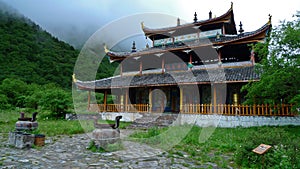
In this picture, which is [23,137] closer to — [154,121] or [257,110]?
[154,121]

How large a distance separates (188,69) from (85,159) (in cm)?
1215

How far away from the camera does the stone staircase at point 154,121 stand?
13.0 m

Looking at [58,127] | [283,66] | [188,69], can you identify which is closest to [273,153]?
A: [283,66]

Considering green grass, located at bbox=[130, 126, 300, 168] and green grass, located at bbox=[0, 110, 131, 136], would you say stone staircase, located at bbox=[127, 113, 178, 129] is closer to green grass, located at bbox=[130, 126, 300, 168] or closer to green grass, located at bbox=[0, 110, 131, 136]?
green grass, located at bbox=[0, 110, 131, 136]

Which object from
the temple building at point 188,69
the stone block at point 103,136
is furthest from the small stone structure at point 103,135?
the temple building at point 188,69

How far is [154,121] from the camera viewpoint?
1362 cm

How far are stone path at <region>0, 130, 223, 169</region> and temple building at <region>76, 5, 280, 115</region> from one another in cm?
791

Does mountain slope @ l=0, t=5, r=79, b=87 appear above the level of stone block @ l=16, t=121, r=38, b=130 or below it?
above

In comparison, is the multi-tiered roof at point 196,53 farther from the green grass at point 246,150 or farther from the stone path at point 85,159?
the stone path at point 85,159

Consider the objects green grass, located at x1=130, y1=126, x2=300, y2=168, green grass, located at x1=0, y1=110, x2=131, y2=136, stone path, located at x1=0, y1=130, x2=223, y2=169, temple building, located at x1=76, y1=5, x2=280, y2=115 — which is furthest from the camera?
temple building, located at x1=76, y1=5, x2=280, y2=115

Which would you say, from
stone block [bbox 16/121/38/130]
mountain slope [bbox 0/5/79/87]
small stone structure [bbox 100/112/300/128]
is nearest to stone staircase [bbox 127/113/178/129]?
small stone structure [bbox 100/112/300/128]

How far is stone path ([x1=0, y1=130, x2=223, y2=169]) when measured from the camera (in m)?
5.05

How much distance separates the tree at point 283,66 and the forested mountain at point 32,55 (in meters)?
33.6

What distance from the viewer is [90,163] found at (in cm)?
523
